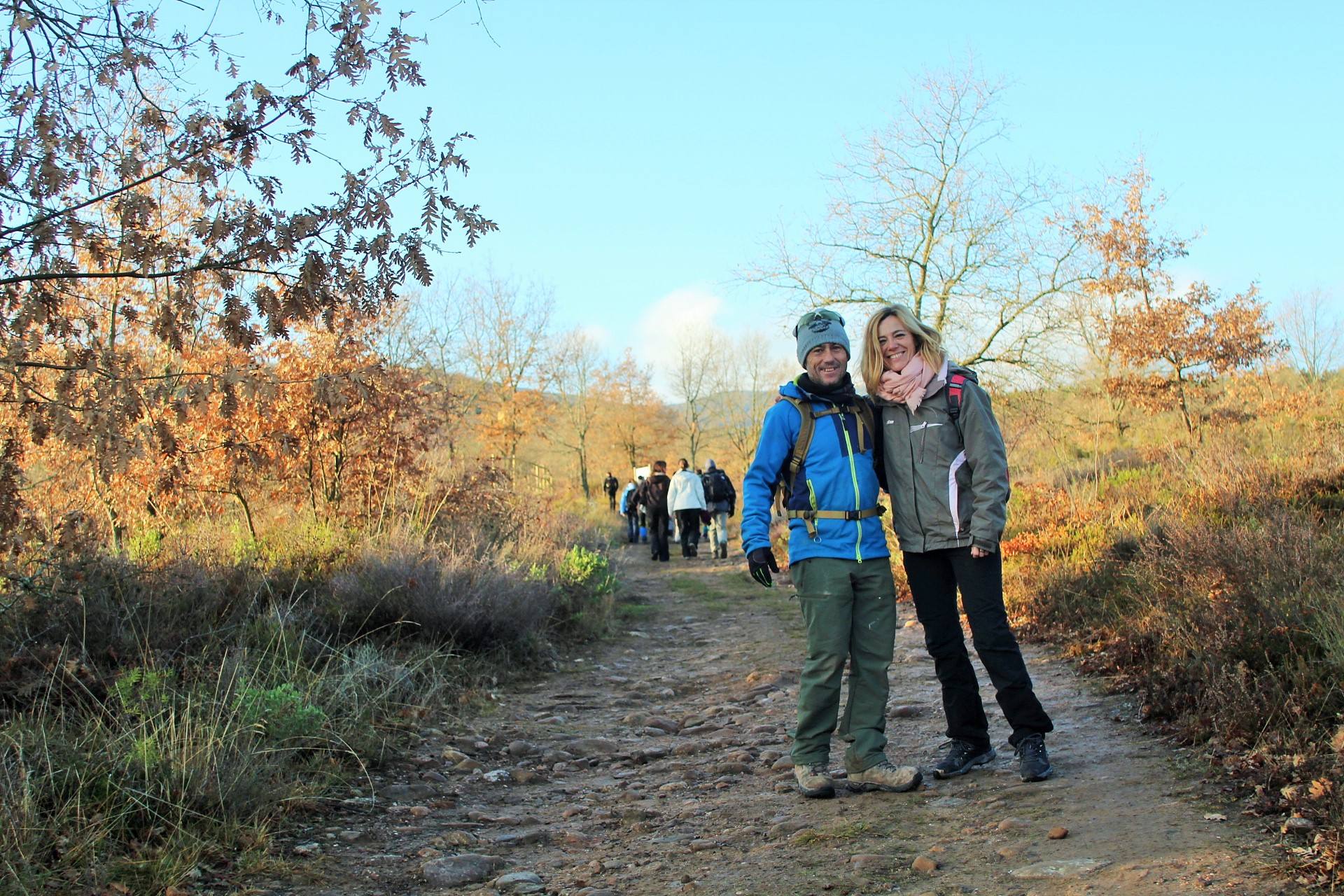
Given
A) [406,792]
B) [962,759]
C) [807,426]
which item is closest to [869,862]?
[962,759]

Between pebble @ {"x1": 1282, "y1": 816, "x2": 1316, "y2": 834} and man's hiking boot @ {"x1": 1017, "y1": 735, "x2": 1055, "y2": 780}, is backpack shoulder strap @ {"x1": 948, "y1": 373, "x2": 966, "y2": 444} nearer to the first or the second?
man's hiking boot @ {"x1": 1017, "y1": 735, "x2": 1055, "y2": 780}

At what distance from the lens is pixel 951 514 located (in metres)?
4.45

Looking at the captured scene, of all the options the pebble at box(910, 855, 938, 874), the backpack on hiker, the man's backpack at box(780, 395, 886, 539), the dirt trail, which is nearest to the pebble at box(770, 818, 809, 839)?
the dirt trail

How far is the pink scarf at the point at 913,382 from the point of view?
14.9 feet

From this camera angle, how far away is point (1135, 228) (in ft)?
63.9

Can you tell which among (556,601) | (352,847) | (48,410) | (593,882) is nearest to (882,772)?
(593,882)

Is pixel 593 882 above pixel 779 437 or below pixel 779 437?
below

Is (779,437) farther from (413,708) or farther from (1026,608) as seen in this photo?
(1026,608)

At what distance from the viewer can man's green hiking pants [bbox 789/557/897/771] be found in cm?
447

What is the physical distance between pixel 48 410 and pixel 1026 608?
7.09 meters

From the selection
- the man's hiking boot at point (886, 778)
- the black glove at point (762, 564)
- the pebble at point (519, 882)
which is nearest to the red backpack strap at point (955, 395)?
the black glove at point (762, 564)

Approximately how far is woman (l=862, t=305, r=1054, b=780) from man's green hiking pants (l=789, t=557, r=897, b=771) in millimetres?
212

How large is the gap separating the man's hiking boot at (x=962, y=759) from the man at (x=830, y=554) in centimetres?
21

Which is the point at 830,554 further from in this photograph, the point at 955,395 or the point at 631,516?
the point at 631,516
